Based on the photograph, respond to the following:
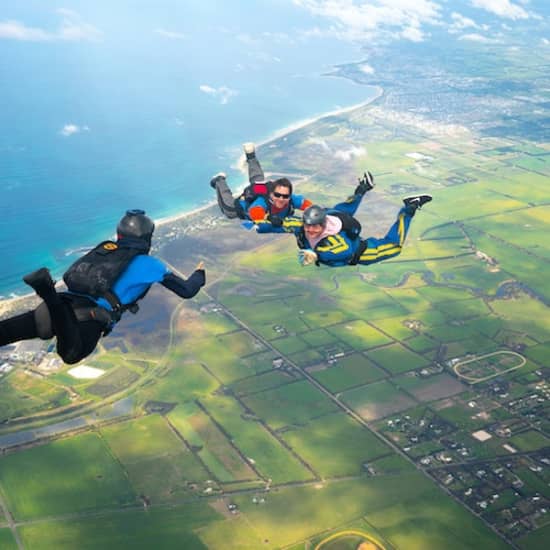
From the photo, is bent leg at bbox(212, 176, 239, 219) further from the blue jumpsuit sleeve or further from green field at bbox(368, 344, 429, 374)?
green field at bbox(368, 344, 429, 374)

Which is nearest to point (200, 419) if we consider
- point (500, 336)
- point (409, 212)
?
point (500, 336)

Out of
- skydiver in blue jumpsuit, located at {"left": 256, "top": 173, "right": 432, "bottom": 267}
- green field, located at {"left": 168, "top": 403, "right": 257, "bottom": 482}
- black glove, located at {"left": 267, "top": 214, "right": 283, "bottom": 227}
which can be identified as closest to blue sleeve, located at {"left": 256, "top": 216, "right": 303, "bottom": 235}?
skydiver in blue jumpsuit, located at {"left": 256, "top": 173, "right": 432, "bottom": 267}

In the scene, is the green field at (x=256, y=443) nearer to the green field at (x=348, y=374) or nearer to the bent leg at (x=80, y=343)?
the green field at (x=348, y=374)

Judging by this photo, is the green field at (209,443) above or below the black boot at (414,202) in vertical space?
below

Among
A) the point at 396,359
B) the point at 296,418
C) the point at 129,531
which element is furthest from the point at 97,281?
the point at 396,359

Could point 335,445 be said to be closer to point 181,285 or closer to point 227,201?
point 227,201

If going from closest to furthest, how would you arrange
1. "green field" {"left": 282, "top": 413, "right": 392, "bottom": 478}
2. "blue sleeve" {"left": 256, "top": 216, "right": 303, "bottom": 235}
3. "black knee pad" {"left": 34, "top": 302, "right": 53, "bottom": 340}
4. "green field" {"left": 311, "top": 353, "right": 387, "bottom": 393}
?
"black knee pad" {"left": 34, "top": 302, "right": 53, "bottom": 340} < "blue sleeve" {"left": 256, "top": 216, "right": 303, "bottom": 235} < "green field" {"left": 282, "top": 413, "right": 392, "bottom": 478} < "green field" {"left": 311, "top": 353, "right": 387, "bottom": 393}

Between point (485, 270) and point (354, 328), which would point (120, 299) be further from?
point (485, 270)

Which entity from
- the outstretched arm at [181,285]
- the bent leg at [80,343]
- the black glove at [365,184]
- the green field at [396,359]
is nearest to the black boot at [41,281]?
→ the bent leg at [80,343]
